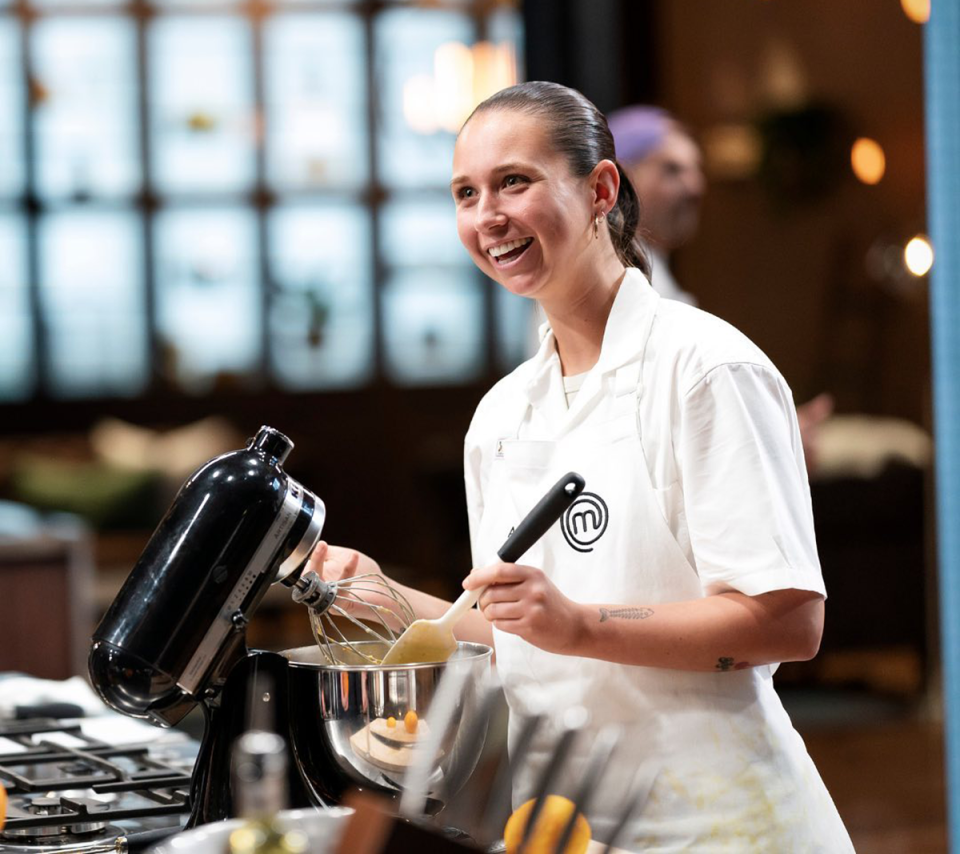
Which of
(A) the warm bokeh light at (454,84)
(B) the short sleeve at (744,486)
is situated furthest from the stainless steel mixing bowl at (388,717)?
(A) the warm bokeh light at (454,84)

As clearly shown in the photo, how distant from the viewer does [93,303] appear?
8438 millimetres

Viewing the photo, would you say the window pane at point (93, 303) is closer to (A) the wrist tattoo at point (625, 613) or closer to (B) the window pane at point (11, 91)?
(B) the window pane at point (11, 91)

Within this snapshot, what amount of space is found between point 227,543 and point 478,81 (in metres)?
7.29

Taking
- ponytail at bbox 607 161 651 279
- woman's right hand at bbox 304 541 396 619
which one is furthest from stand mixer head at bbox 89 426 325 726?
ponytail at bbox 607 161 651 279

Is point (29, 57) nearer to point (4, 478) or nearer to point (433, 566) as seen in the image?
point (4, 478)

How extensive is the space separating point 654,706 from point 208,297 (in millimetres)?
7380

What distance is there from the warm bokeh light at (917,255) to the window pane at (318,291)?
348 cm

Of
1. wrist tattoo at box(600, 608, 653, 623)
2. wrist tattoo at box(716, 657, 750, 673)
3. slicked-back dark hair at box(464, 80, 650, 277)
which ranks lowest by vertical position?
wrist tattoo at box(716, 657, 750, 673)

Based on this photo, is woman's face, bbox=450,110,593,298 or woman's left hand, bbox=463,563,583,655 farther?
woman's face, bbox=450,110,593,298

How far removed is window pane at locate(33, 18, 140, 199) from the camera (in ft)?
27.6

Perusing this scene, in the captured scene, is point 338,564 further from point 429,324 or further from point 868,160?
point 429,324

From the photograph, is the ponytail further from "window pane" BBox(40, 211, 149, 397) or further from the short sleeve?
"window pane" BBox(40, 211, 149, 397)

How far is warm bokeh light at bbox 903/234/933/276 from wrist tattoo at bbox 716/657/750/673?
13.5 feet

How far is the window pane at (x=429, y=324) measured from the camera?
870 centimetres
